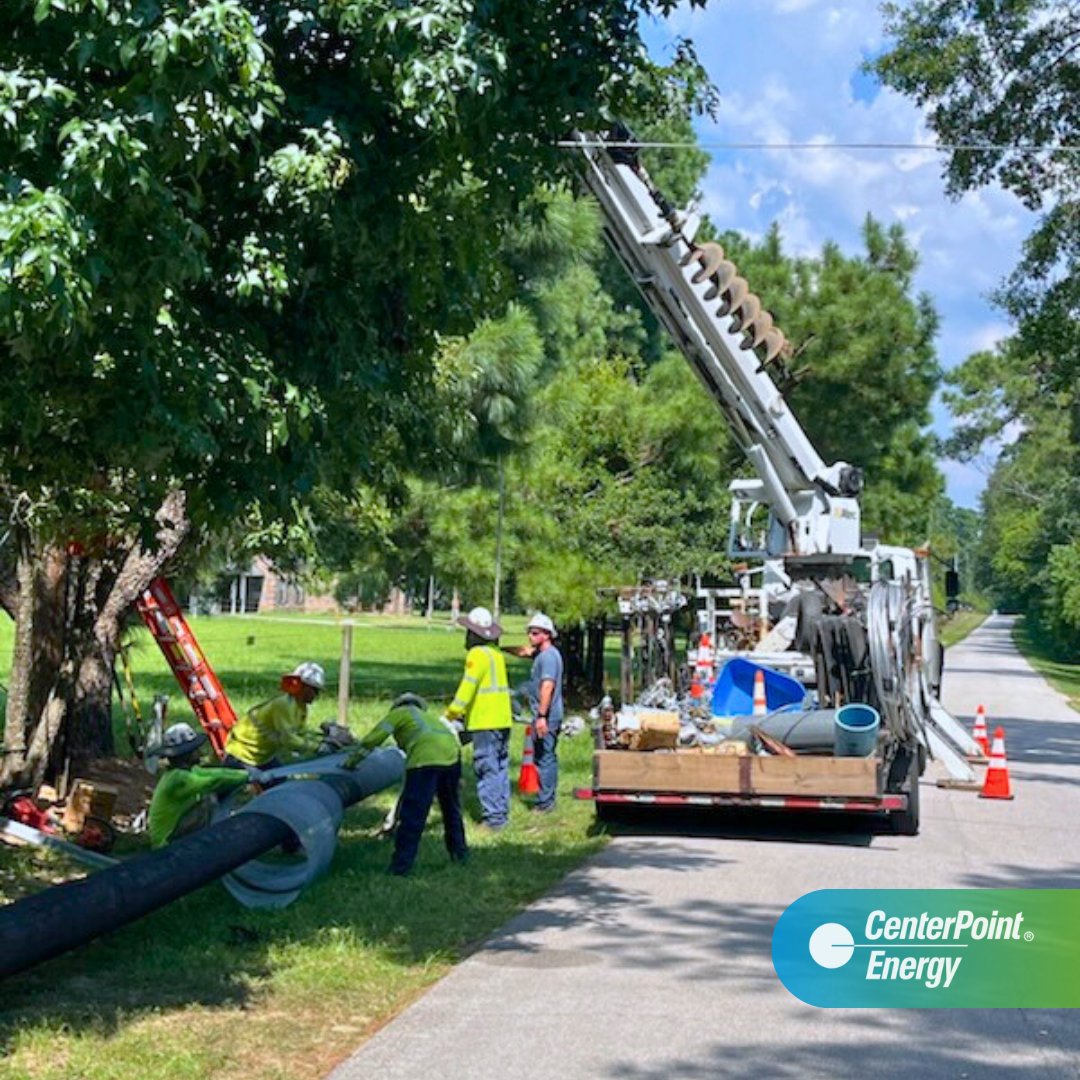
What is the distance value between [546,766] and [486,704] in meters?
1.61

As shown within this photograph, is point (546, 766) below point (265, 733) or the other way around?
below

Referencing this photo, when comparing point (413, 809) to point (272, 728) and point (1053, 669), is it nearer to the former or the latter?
point (272, 728)

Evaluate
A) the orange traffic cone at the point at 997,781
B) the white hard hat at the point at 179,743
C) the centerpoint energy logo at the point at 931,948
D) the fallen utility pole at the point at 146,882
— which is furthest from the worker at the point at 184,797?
the orange traffic cone at the point at 997,781

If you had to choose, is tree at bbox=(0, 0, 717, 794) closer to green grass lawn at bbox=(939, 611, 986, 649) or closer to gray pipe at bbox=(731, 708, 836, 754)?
gray pipe at bbox=(731, 708, 836, 754)

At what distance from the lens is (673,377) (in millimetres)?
25688

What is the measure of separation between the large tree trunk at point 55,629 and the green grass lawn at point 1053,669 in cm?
2220

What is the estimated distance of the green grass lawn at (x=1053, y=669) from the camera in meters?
38.0

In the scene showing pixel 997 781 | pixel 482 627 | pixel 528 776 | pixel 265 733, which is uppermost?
pixel 482 627

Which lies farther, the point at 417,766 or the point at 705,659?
the point at 705,659

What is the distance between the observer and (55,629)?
12.1 meters

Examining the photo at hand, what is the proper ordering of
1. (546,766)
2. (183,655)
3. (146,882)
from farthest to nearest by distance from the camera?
1. (183,655)
2. (546,766)
3. (146,882)

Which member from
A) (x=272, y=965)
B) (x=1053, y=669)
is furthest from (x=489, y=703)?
(x=1053, y=669)

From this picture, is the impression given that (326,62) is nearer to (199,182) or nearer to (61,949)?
(199,182)

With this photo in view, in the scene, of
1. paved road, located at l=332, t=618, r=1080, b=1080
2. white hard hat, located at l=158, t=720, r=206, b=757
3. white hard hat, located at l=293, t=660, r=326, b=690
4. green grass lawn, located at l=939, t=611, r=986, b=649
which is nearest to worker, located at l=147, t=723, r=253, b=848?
white hard hat, located at l=293, t=660, r=326, b=690
